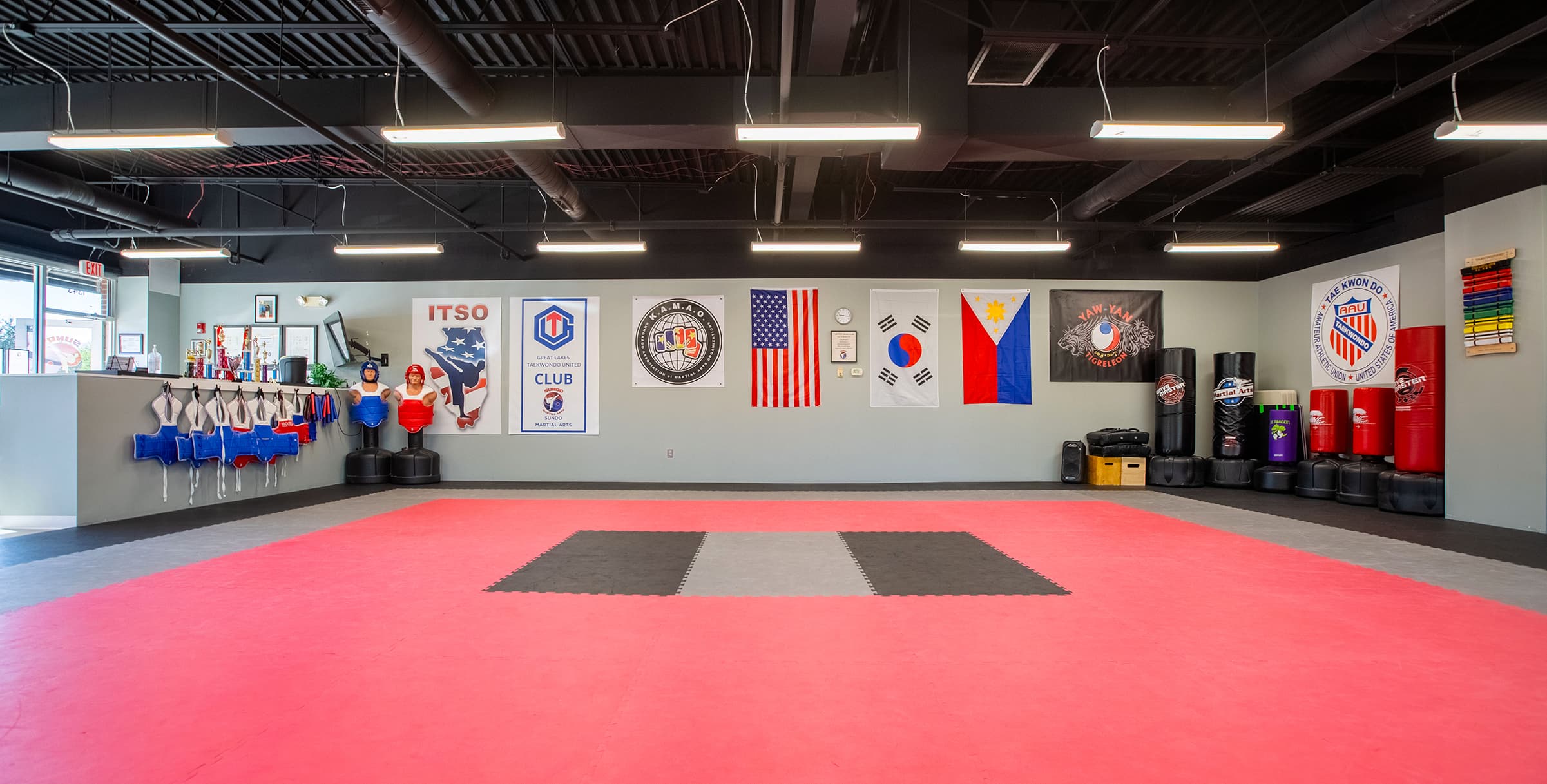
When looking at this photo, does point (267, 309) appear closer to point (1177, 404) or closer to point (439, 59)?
point (439, 59)

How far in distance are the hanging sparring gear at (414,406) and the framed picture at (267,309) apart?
2.61 meters

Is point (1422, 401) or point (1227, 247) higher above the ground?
point (1227, 247)

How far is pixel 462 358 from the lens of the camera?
959 cm

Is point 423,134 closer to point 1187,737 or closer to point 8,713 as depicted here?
point 8,713

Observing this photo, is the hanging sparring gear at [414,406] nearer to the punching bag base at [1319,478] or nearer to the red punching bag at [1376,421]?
the punching bag base at [1319,478]

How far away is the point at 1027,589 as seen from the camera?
3812 millimetres

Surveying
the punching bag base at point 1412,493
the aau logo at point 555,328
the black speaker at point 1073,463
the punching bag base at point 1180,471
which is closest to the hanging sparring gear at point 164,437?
the aau logo at point 555,328

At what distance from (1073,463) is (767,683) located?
26.4 ft

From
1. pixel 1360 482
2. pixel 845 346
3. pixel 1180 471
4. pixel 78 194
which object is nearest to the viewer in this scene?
pixel 1360 482

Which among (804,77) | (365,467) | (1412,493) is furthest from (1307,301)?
(365,467)

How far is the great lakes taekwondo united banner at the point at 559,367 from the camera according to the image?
31.2ft

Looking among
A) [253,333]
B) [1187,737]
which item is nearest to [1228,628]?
[1187,737]

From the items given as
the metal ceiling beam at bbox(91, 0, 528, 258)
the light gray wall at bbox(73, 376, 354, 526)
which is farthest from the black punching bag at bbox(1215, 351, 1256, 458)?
the light gray wall at bbox(73, 376, 354, 526)

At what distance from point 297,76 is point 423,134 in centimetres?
255
